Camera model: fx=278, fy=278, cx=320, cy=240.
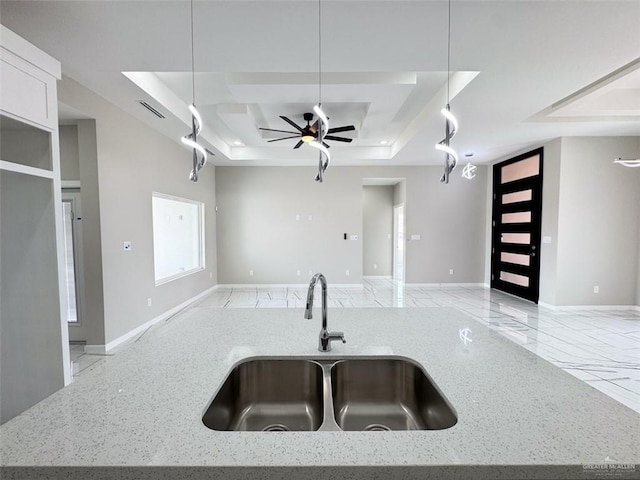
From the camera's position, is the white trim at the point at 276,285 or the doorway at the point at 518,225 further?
the white trim at the point at 276,285

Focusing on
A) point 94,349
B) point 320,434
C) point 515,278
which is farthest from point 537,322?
point 94,349

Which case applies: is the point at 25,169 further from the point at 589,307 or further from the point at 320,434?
the point at 589,307

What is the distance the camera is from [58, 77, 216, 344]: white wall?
3.11 meters

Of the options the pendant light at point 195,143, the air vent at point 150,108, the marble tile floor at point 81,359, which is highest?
the air vent at point 150,108

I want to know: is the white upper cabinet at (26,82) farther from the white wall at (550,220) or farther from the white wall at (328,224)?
the white wall at (550,220)

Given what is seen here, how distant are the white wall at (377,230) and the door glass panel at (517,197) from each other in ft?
9.26

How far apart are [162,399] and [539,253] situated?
19.9 ft

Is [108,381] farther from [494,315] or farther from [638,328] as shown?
[638,328]

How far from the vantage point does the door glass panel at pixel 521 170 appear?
514 centimetres


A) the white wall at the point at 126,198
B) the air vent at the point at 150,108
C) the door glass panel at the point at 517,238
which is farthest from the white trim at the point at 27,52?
the door glass panel at the point at 517,238

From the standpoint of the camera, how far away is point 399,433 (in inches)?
29.2

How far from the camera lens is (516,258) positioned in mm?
5664

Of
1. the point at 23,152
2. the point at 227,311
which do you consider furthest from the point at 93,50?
the point at 227,311

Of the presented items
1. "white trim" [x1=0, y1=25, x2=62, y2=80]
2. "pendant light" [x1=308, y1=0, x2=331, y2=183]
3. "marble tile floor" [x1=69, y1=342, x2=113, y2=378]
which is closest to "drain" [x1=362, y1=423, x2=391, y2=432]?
"pendant light" [x1=308, y1=0, x2=331, y2=183]
